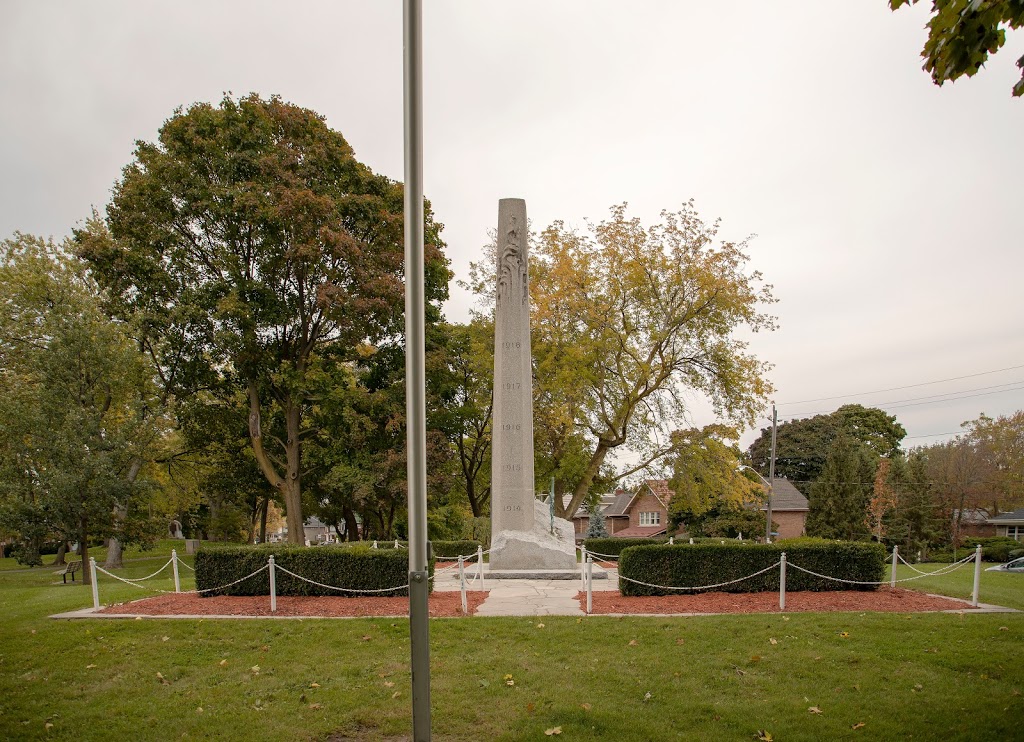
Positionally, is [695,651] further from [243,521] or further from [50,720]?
[243,521]

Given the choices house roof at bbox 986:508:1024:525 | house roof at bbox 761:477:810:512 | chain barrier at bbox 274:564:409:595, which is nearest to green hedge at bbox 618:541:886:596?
chain barrier at bbox 274:564:409:595

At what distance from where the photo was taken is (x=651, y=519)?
6203cm

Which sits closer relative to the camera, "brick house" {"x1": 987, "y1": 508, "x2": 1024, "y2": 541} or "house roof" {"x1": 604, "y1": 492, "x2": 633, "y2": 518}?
"brick house" {"x1": 987, "y1": 508, "x2": 1024, "y2": 541}

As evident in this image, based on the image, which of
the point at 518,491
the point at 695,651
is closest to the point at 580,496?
the point at 518,491

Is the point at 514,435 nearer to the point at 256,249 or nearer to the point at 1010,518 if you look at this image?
the point at 256,249

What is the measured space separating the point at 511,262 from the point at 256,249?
10236mm

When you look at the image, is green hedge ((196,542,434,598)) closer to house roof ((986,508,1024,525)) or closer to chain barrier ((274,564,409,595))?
chain barrier ((274,564,409,595))

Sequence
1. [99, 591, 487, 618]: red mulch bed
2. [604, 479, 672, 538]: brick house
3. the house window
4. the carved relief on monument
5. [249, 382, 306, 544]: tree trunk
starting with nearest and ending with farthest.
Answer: [99, 591, 487, 618]: red mulch bed < the carved relief on monument < [249, 382, 306, 544]: tree trunk < [604, 479, 672, 538]: brick house < the house window

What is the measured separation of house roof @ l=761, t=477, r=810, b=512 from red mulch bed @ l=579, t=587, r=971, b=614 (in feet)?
133

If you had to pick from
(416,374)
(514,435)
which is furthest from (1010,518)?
(416,374)

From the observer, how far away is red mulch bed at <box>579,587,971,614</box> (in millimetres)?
11461

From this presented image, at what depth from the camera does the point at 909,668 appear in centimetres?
777

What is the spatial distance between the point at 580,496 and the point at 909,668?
20.3m

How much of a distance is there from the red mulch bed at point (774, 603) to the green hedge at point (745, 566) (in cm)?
25
